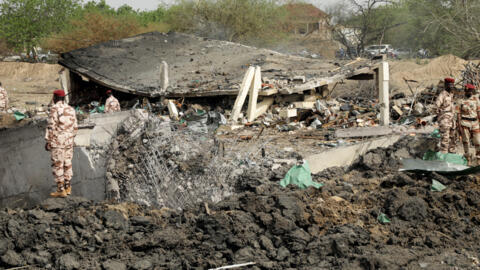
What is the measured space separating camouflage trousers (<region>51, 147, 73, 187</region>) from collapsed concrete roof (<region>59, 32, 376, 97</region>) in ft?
21.3

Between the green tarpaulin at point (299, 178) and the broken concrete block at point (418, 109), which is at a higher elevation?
the broken concrete block at point (418, 109)

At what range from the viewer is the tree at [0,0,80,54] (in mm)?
30375

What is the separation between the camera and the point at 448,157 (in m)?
8.47

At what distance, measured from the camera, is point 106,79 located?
15297mm

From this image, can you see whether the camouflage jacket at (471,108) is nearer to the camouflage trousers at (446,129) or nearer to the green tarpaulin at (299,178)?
the camouflage trousers at (446,129)

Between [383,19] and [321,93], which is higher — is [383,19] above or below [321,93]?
above

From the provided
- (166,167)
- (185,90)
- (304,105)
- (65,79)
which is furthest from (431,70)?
(166,167)

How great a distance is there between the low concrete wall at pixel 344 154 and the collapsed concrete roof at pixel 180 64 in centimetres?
349

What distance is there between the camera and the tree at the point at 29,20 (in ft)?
99.7

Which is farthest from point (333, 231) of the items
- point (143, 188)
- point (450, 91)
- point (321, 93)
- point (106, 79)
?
point (106, 79)

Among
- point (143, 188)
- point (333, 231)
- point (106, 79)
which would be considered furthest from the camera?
point (106, 79)

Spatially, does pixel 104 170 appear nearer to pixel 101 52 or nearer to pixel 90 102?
pixel 90 102

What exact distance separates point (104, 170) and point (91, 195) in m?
0.53

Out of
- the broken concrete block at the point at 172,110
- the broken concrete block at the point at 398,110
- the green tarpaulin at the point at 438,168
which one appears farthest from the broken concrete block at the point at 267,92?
the green tarpaulin at the point at 438,168
